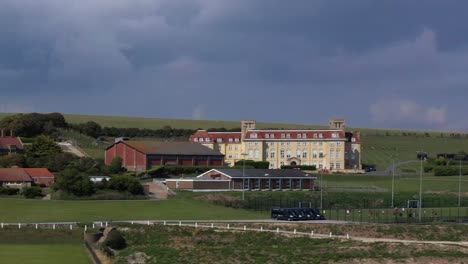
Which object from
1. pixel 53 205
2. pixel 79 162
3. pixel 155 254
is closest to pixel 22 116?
pixel 79 162

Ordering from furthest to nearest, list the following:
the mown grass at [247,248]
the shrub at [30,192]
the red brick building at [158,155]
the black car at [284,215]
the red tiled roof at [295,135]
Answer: the red tiled roof at [295,135] < the red brick building at [158,155] < the shrub at [30,192] < the black car at [284,215] < the mown grass at [247,248]

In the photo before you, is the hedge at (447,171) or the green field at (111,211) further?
the hedge at (447,171)

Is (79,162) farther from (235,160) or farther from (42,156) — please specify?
(235,160)

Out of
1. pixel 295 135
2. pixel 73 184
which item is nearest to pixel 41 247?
pixel 73 184

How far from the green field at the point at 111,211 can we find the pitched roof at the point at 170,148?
40988mm

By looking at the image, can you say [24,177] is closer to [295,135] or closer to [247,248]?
[247,248]

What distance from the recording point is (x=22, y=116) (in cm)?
16412

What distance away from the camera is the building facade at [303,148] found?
151 metres

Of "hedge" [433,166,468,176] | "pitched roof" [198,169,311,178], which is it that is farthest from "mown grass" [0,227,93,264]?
"hedge" [433,166,468,176]

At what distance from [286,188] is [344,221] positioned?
38.5 meters

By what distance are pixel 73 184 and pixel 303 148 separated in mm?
64256

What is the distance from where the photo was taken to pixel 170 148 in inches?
5502

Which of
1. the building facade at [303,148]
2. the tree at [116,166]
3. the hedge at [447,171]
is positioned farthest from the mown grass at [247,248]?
the building facade at [303,148]

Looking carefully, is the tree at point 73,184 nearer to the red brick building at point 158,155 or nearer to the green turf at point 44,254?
the green turf at point 44,254
